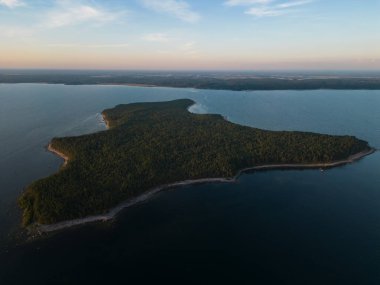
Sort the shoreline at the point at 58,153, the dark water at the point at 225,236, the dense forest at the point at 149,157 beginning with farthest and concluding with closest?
the shoreline at the point at 58,153 < the dense forest at the point at 149,157 < the dark water at the point at 225,236

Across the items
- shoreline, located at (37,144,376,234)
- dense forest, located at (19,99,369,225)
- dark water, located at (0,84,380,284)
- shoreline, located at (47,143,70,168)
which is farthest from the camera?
shoreline, located at (47,143,70,168)

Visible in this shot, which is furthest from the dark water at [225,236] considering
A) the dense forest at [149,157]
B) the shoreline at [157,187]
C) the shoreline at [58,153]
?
the dense forest at [149,157]

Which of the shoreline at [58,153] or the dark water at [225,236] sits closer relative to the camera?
the dark water at [225,236]

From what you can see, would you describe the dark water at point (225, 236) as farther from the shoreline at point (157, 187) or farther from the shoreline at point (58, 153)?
the shoreline at point (58, 153)

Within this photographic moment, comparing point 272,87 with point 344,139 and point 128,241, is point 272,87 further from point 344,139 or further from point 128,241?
point 128,241

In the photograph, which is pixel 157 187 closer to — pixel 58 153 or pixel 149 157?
pixel 149 157

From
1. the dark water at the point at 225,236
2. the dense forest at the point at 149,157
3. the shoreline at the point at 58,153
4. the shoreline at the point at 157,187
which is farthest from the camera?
the shoreline at the point at 58,153

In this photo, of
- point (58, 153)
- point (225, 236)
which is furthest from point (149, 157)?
point (225, 236)

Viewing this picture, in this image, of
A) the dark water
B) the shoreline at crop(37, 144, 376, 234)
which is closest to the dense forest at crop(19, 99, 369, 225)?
the shoreline at crop(37, 144, 376, 234)

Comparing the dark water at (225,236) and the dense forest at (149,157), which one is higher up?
the dense forest at (149,157)

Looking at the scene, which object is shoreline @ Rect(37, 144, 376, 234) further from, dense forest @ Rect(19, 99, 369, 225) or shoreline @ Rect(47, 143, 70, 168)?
dense forest @ Rect(19, 99, 369, 225)
